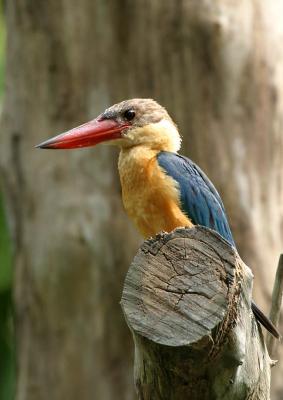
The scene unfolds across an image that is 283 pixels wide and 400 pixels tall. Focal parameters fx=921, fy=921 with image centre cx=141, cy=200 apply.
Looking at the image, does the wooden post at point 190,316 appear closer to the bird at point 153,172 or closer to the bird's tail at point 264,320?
the bird's tail at point 264,320

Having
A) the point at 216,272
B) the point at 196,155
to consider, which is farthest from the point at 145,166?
the point at 196,155

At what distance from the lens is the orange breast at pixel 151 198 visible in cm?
430

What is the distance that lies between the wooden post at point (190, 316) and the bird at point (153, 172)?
105 centimetres

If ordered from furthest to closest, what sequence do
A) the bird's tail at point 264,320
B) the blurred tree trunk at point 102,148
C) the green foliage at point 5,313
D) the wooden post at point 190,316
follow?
the green foliage at point 5,313
the blurred tree trunk at point 102,148
the bird's tail at point 264,320
the wooden post at point 190,316

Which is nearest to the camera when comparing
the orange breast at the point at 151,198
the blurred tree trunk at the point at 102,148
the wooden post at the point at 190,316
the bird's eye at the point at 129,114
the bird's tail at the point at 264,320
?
the wooden post at the point at 190,316

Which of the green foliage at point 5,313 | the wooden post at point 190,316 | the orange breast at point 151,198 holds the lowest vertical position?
the green foliage at point 5,313

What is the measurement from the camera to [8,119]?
24.3ft

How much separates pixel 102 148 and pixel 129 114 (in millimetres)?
2131

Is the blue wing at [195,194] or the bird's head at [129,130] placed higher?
the bird's head at [129,130]

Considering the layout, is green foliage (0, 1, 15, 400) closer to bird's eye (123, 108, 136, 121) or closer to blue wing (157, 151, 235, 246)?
bird's eye (123, 108, 136, 121)

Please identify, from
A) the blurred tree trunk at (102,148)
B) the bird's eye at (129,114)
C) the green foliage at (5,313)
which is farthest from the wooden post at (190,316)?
the green foliage at (5,313)

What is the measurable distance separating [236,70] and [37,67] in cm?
160

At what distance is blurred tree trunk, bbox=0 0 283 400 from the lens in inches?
261

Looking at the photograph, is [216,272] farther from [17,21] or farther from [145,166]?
[17,21]
